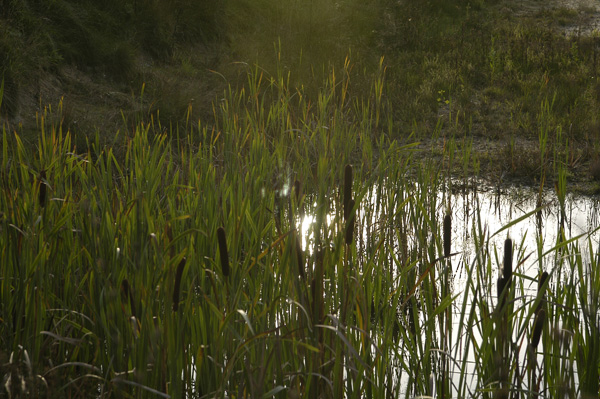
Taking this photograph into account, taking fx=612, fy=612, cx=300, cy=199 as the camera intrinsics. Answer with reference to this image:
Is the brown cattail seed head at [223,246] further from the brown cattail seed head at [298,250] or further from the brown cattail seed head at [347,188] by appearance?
the brown cattail seed head at [347,188]

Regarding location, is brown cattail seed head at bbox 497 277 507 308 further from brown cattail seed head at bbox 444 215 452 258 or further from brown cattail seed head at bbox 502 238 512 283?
brown cattail seed head at bbox 444 215 452 258

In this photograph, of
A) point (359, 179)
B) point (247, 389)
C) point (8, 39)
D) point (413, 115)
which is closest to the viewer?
point (247, 389)

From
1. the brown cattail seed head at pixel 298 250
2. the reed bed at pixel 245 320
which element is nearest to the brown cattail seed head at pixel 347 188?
the reed bed at pixel 245 320

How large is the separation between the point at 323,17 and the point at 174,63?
9.14ft

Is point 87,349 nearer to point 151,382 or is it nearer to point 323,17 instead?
point 151,382

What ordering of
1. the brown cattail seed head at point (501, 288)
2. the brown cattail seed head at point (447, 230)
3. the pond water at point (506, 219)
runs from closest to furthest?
the brown cattail seed head at point (501, 288) < the brown cattail seed head at point (447, 230) < the pond water at point (506, 219)

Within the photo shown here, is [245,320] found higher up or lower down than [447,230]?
lower down

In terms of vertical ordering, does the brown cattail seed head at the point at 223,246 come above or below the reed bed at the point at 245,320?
above

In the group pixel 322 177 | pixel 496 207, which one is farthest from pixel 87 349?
pixel 496 207

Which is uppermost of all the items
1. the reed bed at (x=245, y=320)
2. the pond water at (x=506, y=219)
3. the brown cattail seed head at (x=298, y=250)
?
the brown cattail seed head at (x=298, y=250)

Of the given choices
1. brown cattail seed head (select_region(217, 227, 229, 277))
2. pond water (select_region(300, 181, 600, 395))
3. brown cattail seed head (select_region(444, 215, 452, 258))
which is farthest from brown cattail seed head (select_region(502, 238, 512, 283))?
pond water (select_region(300, 181, 600, 395))

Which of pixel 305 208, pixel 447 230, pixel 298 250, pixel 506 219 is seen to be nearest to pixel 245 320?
pixel 298 250

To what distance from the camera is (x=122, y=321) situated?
1.90 metres

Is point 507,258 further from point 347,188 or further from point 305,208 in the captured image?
point 305,208
